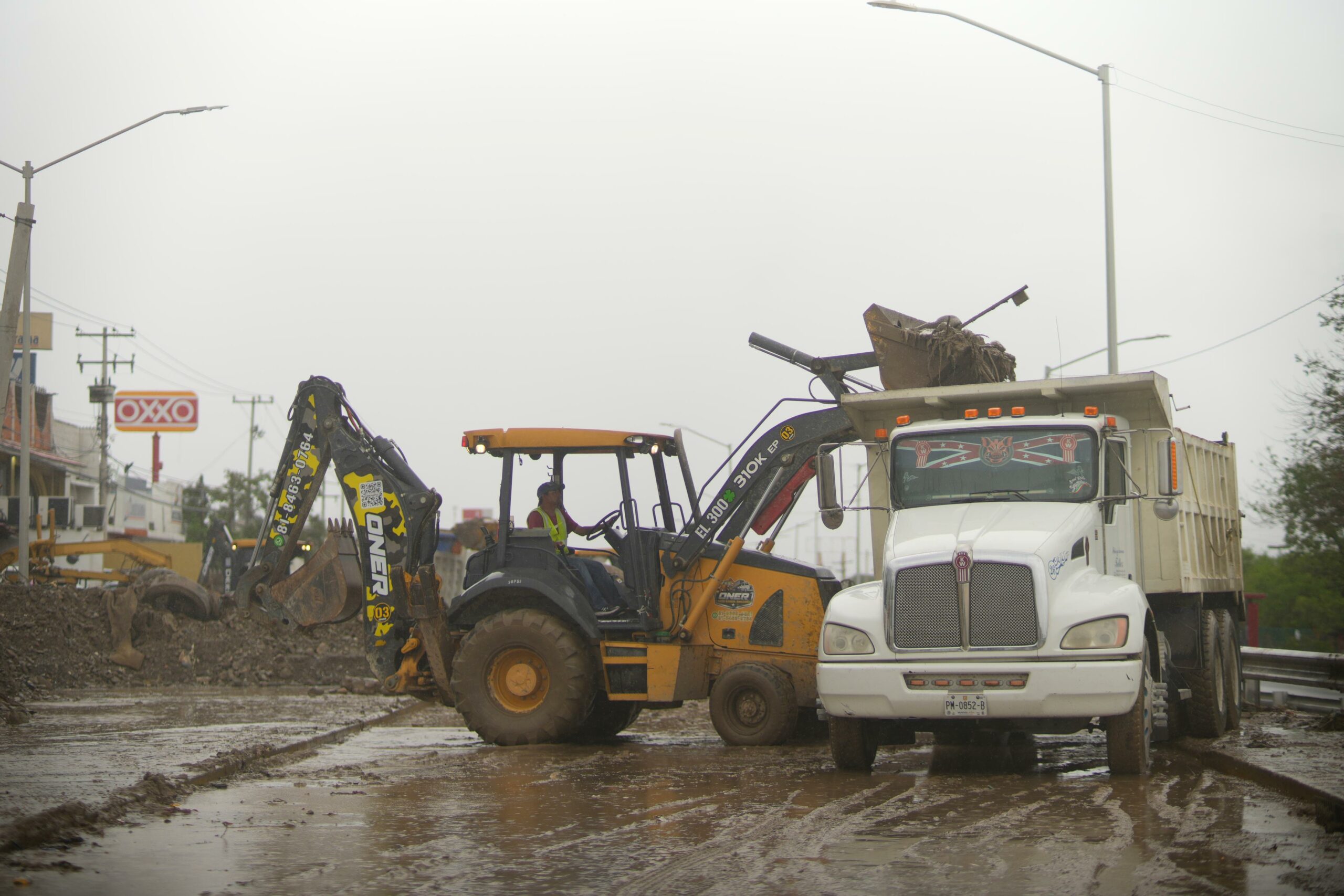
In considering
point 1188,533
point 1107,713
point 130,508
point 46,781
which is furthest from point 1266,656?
point 130,508

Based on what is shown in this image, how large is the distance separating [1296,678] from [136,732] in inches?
512

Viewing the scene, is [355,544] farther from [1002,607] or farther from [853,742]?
[1002,607]

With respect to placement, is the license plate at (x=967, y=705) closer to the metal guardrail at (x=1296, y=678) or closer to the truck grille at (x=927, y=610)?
the truck grille at (x=927, y=610)

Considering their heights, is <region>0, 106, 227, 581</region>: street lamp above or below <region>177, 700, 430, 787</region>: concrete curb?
above

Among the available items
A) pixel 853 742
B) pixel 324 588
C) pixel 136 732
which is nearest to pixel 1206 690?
pixel 853 742

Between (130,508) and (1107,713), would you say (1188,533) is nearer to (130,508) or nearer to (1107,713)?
(1107,713)

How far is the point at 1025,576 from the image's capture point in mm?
10258

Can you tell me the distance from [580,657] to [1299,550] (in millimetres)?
17212

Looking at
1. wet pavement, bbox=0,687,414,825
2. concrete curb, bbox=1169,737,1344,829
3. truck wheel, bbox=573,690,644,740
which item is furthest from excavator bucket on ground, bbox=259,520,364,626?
concrete curb, bbox=1169,737,1344,829

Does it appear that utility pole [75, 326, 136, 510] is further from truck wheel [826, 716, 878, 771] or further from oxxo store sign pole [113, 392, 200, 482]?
truck wheel [826, 716, 878, 771]

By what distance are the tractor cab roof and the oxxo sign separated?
236 feet

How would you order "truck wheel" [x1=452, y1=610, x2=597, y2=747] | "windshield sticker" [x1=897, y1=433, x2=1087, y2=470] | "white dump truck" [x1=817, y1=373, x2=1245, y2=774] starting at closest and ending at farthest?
"white dump truck" [x1=817, y1=373, x2=1245, y2=774]
"windshield sticker" [x1=897, y1=433, x2=1087, y2=470]
"truck wheel" [x1=452, y1=610, x2=597, y2=747]

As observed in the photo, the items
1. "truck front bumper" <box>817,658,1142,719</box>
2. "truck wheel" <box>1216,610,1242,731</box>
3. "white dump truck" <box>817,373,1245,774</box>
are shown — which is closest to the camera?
"truck front bumper" <box>817,658,1142,719</box>

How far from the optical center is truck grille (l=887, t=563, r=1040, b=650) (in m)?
10.2
